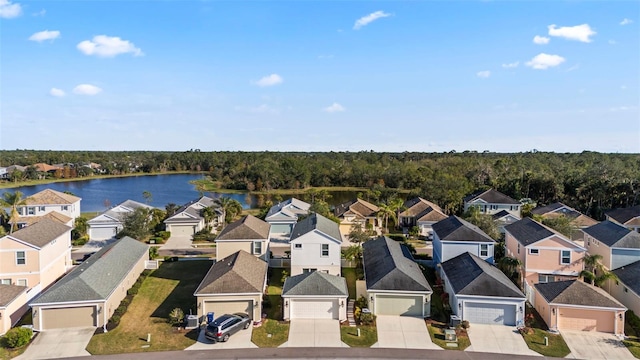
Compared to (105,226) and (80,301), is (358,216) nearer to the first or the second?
(105,226)

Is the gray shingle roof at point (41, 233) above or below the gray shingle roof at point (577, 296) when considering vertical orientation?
above

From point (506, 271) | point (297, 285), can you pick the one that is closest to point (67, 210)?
point (297, 285)

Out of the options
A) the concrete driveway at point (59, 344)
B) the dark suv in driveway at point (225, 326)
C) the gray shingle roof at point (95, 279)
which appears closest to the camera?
the concrete driveway at point (59, 344)

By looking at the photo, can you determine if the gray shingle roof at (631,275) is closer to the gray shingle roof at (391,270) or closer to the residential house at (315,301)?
the gray shingle roof at (391,270)

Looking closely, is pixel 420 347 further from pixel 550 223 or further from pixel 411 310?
pixel 550 223

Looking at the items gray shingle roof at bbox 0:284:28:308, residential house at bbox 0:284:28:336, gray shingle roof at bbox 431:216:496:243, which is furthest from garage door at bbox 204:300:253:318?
gray shingle roof at bbox 431:216:496:243

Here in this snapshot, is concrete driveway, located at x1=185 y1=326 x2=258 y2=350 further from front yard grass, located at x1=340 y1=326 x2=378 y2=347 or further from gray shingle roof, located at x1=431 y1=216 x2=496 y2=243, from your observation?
gray shingle roof, located at x1=431 y1=216 x2=496 y2=243

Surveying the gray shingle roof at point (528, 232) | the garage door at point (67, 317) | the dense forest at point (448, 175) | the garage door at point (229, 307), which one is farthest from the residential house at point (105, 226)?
the dense forest at point (448, 175)
